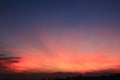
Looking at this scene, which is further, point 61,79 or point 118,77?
point 61,79

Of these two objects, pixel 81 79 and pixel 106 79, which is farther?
pixel 81 79

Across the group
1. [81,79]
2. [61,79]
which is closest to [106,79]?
[81,79]

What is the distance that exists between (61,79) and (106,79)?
22045 mm

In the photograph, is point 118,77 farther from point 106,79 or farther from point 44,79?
point 44,79

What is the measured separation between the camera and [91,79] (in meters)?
126

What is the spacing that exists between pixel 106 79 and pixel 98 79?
14.6 feet

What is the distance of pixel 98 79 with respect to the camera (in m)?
122

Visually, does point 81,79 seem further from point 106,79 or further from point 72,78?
point 106,79

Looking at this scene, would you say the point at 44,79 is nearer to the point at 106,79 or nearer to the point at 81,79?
the point at 81,79

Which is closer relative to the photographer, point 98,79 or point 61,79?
point 98,79

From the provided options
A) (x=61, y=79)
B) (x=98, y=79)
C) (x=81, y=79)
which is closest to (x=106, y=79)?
A: (x=98, y=79)

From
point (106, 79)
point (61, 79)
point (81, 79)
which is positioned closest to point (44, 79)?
point (61, 79)

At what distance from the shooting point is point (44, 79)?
430ft

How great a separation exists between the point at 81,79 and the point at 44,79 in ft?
50.6
